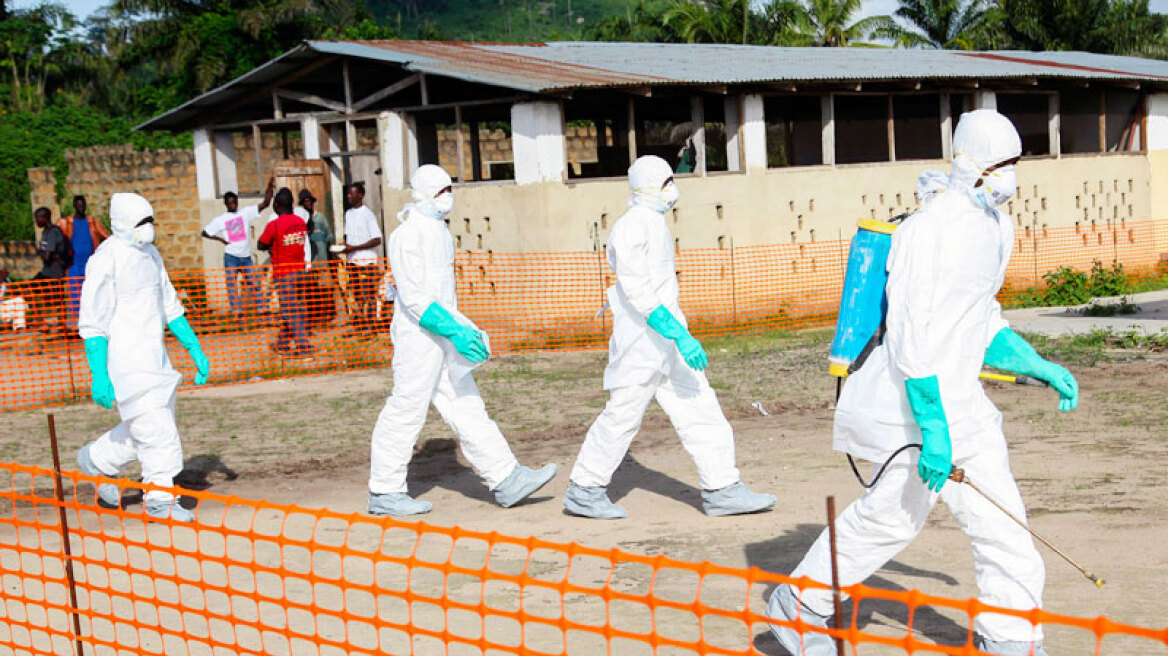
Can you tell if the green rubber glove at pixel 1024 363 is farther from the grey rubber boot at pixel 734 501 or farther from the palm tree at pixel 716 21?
the palm tree at pixel 716 21

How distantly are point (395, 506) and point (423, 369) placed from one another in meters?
0.78

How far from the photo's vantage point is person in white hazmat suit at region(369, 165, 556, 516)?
7.02 meters

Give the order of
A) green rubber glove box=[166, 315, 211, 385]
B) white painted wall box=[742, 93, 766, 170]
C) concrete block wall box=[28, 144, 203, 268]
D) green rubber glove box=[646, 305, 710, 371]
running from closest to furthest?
1. green rubber glove box=[646, 305, 710, 371]
2. green rubber glove box=[166, 315, 211, 385]
3. white painted wall box=[742, 93, 766, 170]
4. concrete block wall box=[28, 144, 203, 268]

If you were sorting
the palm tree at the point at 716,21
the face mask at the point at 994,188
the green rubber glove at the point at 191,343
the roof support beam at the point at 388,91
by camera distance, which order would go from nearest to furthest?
the face mask at the point at 994,188 < the green rubber glove at the point at 191,343 < the roof support beam at the point at 388,91 < the palm tree at the point at 716,21

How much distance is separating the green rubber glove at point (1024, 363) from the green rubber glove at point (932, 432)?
58cm

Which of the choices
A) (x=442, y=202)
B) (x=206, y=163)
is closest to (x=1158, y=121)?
(x=206, y=163)

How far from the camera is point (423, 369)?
712cm

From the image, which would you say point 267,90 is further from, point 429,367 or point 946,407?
point 946,407

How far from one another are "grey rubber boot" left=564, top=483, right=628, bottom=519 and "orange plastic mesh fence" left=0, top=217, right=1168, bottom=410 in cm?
607

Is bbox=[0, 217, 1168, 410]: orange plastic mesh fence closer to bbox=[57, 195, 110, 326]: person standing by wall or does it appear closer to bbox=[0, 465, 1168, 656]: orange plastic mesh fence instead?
bbox=[57, 195, 110, 326]: person standing by wall

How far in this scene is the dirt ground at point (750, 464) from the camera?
18.1 feet

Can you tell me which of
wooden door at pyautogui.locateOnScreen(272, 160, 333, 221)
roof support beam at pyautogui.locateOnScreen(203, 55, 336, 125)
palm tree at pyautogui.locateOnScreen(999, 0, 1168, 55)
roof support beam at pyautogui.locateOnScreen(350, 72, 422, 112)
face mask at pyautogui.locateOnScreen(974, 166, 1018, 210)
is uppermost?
palm tree at pyautogui.locateOnScreen(999, 0, 1168, 55)

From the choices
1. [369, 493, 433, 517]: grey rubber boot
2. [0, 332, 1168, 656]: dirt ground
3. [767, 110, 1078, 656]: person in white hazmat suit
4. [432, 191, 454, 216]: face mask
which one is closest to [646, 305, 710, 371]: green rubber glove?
[0, 332, 1168, 656]: dirt ground

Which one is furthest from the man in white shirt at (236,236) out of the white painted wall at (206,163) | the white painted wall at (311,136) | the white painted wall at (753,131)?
the white painted wall at (753,131)
